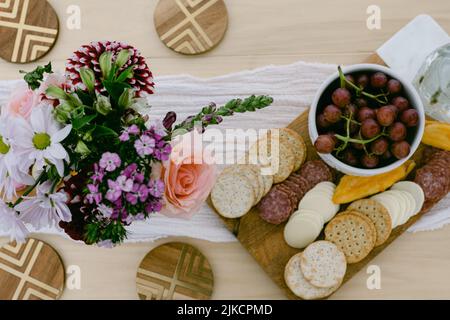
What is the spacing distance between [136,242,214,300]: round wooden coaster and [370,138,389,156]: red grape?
0.35 meters

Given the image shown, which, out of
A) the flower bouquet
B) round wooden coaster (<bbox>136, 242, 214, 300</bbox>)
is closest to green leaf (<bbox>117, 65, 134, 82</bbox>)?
the flower bouquet

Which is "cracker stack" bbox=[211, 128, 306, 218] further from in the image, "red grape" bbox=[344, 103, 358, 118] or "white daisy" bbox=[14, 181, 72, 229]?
"white daisy" bbox=[14, 181, 72, 229]

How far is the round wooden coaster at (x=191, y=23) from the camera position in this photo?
867 mm

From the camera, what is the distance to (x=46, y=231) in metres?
0.87

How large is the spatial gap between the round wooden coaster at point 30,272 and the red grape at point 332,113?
20.5 inches

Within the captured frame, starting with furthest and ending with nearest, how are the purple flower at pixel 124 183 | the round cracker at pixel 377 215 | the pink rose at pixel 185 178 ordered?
the round cracker at pixel 377 215
the pink rose at pixel 185 178
the purple flower at pixel 124 183

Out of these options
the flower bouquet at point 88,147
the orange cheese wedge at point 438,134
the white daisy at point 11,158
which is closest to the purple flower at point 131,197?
the flower bouquet at point 88,147

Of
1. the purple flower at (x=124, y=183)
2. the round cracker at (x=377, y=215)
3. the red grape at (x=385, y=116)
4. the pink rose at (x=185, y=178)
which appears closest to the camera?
the purple flower at (x=124, y=183)

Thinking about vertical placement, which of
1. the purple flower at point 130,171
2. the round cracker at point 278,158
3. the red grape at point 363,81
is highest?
the purple flower at point 130,171

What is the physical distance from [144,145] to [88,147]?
8 centimetres

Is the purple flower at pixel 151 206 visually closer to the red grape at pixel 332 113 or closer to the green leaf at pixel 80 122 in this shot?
the green leaf at pixel 80 122

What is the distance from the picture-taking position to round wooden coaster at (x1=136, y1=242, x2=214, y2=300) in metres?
0.85
